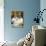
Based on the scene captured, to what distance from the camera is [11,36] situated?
564cm

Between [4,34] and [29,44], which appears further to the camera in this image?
[4,34]

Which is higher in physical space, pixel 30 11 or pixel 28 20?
pixel 30 11

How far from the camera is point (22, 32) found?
18.6 feet

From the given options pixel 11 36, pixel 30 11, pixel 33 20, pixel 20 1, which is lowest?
pixel 11 36

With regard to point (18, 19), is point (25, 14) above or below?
above

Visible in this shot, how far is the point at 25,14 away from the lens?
5668mm

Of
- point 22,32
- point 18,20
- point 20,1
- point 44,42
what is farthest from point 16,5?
point 44,42

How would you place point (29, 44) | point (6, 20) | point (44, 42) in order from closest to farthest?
point (44, 42), point (29, 44), point (6, 20)

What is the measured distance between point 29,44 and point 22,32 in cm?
249

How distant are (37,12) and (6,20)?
1.31 metres

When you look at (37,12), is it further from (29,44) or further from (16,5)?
(29,44)

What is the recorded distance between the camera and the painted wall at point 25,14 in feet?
18.3

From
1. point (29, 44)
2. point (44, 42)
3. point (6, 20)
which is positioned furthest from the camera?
point (6, 20)

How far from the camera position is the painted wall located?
18.3ft
